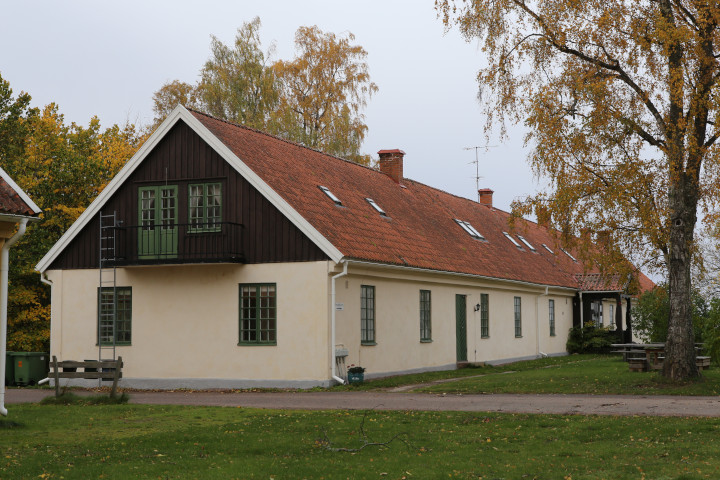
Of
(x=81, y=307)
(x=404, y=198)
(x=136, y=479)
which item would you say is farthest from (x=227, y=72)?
(x=136, y=479)

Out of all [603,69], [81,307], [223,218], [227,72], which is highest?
[227,72]

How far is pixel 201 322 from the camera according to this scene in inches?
892

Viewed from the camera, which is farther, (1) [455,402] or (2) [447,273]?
(2) [447,273]

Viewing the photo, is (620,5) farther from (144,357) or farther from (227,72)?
(227,72)

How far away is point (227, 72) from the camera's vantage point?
43.6m

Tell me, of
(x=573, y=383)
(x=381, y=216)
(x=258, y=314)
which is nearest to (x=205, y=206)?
(x=258, y=314)

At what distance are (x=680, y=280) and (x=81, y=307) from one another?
1495 centimetres

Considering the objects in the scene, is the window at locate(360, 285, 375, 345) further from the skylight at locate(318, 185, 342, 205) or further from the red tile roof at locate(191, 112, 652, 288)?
the skylight at locate(318, 185, 342, 205)

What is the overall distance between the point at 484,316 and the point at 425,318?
4.64 metres

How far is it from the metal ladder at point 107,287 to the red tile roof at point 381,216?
3.72 m

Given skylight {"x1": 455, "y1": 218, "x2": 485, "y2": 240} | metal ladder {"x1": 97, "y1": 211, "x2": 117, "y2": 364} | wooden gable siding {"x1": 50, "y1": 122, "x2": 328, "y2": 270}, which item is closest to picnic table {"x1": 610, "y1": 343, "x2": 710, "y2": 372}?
wooden gable siding {"x1": 50, "y1": 122, "x2": 328, "y2": 270}

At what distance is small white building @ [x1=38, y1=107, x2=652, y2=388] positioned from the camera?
70.9 ft

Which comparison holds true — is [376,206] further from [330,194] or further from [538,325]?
[538,325]

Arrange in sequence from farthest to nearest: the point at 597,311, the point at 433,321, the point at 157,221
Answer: the point at 597,311 < the point at 433,321 < the point at 157,221
